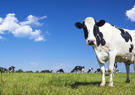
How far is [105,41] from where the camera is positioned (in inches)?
351

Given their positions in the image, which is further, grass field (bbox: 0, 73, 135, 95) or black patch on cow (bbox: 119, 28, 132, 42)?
black patch on cow (bbox: 119, 28, 132, 42)

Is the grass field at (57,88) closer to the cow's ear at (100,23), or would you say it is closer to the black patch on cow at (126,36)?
the black patch on cow at (126,36)

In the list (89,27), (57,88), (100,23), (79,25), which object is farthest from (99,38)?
(57,88)

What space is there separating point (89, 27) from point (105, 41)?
1010mm

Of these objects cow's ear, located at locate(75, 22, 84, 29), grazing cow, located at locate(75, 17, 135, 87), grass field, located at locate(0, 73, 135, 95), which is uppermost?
cow's ear, located at locate(75, 22, 84, 29)

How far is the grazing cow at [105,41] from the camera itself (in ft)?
27.9

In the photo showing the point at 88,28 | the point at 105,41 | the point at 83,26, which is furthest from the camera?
the point at 105,41

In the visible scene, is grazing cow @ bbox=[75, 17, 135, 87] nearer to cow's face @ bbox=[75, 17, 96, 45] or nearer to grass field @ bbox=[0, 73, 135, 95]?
cow's face @ bbox=[75, 17, 96, 45]

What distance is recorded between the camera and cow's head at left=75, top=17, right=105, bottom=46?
799 cm

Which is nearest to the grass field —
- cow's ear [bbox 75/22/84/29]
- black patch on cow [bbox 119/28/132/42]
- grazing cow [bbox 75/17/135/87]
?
grazing cow [bbox 75/17/135/87]

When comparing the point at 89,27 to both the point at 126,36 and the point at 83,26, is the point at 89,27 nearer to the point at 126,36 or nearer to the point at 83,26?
the point at 83,26

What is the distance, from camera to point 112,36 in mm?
9219

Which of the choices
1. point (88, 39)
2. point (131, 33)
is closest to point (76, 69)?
point (131, 33)

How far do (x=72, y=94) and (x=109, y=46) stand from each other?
373cm
